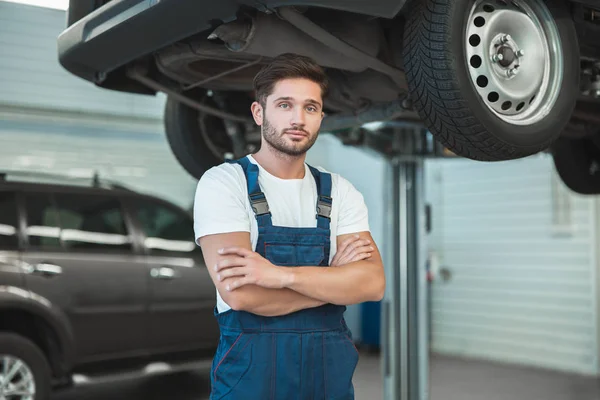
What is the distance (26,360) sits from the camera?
3441 mm

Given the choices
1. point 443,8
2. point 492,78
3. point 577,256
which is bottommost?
point 577,256

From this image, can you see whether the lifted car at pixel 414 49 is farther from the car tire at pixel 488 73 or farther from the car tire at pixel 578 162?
the car tire at pixel 578 162

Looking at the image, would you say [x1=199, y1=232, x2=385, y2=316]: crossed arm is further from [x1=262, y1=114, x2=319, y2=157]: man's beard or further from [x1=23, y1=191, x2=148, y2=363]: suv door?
[x1=23, y1=191, x2=148, y2=363]: suv door

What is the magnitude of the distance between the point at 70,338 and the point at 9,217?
2.46 feet

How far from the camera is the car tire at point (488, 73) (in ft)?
5.69

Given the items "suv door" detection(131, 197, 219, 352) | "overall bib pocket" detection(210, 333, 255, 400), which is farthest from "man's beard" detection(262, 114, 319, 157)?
"suv door" detection(131, 197, 219, 352)

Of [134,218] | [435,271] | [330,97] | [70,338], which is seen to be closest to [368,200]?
[435,271]

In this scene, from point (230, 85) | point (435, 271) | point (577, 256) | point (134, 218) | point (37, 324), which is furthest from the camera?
point (435, 271)

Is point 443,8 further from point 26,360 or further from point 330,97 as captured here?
point 26,360

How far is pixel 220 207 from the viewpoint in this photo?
1473 millimetres

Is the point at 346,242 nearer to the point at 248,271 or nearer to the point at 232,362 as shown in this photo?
the point at 248,271

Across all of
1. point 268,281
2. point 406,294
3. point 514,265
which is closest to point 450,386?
point 514,265

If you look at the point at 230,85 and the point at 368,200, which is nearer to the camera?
the point at 230,85

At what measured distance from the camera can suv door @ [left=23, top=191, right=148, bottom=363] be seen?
3.70 m
